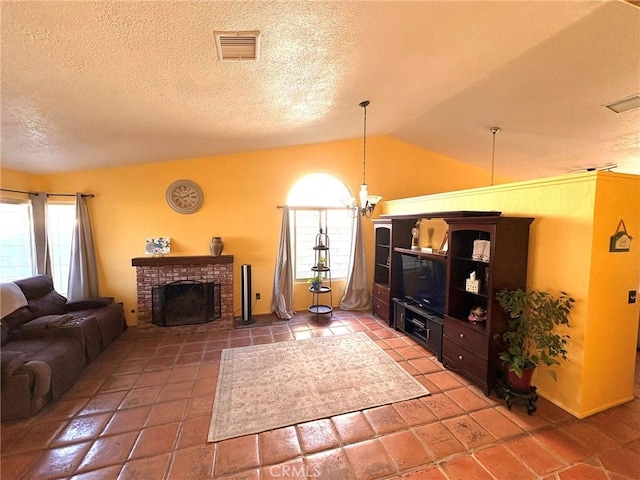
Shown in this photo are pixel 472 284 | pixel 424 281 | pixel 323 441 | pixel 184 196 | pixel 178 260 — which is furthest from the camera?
pixel 184 196

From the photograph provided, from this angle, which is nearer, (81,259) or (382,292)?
(81,259)

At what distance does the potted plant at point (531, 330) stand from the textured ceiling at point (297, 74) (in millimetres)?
2088

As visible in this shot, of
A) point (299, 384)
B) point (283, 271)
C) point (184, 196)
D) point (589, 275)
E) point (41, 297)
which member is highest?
point (184, 196)

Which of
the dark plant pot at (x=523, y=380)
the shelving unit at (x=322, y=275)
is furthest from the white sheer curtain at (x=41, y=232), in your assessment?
the dark plant pot at (x=523, y=380)

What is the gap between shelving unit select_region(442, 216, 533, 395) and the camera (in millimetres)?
2576

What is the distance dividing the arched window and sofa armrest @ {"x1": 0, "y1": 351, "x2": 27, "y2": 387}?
3.51m

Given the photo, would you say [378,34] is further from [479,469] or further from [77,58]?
[479,469]

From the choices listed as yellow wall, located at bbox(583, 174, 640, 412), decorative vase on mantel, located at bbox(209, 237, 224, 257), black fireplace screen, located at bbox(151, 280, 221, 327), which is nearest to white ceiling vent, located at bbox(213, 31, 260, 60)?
yellow wall, located at bbox(583, 174, 640, 412)

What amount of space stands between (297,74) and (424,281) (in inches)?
116

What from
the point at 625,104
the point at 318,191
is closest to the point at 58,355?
the point at 318,191

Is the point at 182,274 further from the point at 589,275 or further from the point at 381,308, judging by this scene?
the point at 589,275

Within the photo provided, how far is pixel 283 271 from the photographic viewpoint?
4.79 meters

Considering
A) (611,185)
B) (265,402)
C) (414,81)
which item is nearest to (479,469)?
(265,402)

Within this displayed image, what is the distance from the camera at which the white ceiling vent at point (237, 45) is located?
1.69 metres
